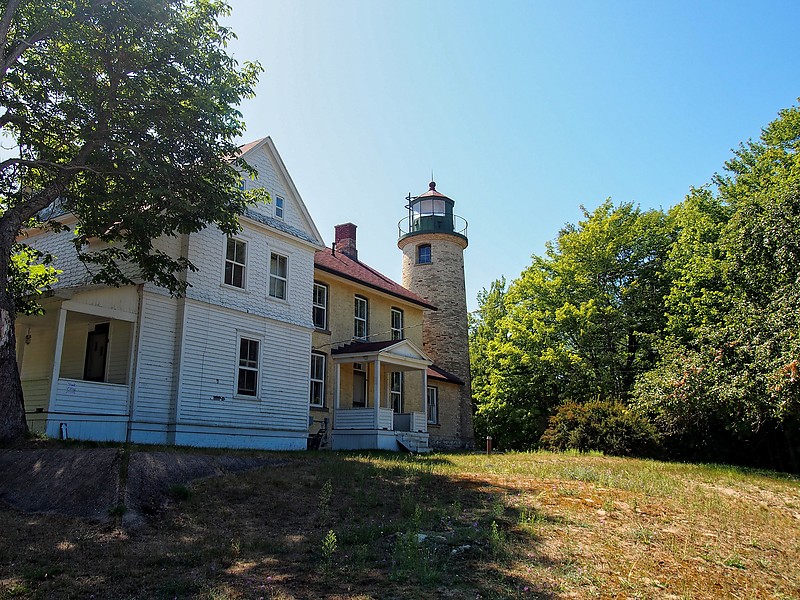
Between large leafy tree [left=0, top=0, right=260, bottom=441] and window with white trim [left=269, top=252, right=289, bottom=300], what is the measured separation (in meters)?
4.68

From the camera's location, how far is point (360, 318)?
24938mm

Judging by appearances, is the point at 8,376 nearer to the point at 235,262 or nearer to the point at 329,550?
the point at 235,262

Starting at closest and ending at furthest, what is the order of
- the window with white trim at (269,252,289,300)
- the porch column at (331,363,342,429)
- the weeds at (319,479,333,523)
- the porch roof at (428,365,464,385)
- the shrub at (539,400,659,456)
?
the weeds at (319,479,333,523) < the window with white trim at (269,252,289,300) < the shrub at (539,400,659,456) < the porch column at (331,363,342,429) < the porch roof at (428,365,464,385)

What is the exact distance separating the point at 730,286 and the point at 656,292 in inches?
244

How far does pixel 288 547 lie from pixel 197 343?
10.1 metres

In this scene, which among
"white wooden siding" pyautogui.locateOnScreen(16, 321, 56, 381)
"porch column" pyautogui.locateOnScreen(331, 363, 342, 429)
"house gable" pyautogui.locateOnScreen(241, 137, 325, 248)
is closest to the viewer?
"white wooden siding" pyautogui.locateOnScreen(16, 321, 56, 381)

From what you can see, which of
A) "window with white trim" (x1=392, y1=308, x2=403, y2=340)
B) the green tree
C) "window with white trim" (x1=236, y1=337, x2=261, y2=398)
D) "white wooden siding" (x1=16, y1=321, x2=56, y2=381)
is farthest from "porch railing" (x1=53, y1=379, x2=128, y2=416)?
the green tree

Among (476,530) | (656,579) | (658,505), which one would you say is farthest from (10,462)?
(658,505)

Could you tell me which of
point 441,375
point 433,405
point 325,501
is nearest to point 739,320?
point 441,375

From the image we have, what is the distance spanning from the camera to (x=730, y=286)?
72.8ft

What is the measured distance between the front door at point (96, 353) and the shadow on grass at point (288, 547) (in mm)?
7528

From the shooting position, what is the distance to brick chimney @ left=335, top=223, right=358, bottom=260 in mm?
29156

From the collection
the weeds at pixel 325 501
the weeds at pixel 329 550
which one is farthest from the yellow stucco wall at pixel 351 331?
the weeds at pixel 329 550

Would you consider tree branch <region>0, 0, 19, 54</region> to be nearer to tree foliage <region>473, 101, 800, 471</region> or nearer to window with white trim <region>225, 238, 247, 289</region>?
window with white trim <region>225, 238, 247, 289</region>
